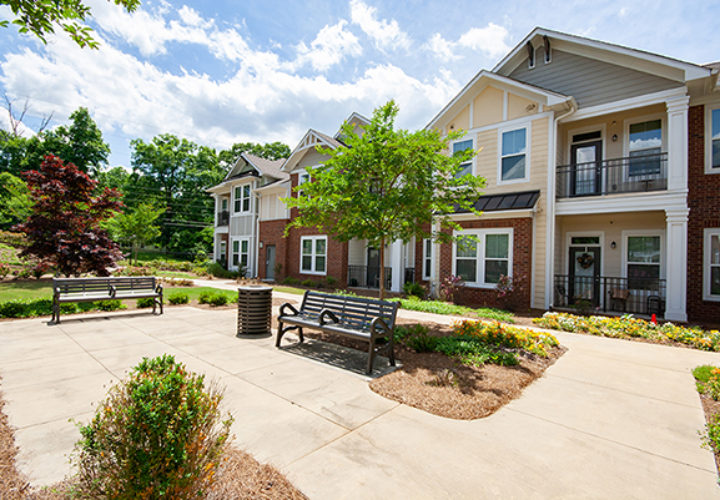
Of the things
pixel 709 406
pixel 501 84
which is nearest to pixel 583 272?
pixel 501 84

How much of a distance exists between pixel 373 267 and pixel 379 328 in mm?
12791

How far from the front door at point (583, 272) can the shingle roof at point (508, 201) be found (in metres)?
3.04

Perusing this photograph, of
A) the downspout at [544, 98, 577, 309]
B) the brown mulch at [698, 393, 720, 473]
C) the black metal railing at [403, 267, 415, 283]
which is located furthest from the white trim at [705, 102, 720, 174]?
the black metal railing at [403, 267, 415, 283]

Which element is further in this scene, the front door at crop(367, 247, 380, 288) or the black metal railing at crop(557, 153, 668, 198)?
the front door at crop(367, 247, 380, 288)

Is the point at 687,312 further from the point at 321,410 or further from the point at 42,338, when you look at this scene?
the point at 42,338

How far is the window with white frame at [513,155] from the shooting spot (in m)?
12.0

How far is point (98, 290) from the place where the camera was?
8961 millimetres

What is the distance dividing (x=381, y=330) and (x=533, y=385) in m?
2.23

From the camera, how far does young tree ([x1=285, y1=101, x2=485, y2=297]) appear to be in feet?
21.4

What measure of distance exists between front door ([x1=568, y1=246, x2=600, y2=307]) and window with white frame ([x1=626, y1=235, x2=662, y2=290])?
0.92m

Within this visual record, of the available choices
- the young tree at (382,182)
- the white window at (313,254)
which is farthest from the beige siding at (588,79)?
the white window at (313,254)

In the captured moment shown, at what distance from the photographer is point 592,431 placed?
344cm

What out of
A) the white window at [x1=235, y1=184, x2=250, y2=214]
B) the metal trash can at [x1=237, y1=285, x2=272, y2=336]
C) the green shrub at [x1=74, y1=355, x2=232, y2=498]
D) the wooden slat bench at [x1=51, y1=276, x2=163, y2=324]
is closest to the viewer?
the green shrub at [x1=74, y1=355, x2=232, y2=498]

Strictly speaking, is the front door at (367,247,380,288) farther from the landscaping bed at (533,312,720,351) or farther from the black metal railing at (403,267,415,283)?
the landscaping bed at (533,312,720,351)
